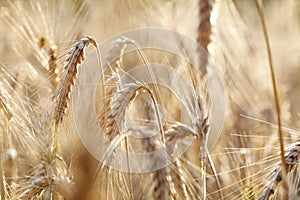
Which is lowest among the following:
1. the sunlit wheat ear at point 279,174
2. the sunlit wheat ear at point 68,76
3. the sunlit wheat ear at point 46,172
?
the sunlit wheat ear at point 279,174

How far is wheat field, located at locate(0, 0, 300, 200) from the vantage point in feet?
4.21

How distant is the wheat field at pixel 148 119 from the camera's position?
1.28m

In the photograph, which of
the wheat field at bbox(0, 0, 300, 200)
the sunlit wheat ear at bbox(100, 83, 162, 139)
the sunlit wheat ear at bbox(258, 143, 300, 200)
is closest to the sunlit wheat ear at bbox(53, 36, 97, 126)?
the wheat field at bbox(0, 0, 300, 200)

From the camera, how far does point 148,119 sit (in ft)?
4.82

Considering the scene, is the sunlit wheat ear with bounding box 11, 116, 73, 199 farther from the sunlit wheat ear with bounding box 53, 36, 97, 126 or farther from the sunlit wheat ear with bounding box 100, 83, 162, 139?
the sunlit wheat ear with bounding box 100, 83, 162, 139

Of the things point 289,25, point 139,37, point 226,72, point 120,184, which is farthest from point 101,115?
point 289,25

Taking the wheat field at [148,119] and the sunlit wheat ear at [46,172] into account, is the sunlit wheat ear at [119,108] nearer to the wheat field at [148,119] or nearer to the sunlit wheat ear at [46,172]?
the wheat field at [148,119]

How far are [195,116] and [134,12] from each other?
140 cm

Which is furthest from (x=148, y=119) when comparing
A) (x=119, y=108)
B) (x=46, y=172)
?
(x=46, y=172)

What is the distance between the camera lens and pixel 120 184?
142 centimetres

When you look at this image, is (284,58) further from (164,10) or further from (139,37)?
(139,37)

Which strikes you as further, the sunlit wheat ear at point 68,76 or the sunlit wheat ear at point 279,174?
the sunlit wheat ear at point 68,76

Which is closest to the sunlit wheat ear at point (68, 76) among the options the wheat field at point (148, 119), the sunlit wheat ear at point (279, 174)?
the wheat field at point (148, 119)

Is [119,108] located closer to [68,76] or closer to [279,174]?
[68,76]
